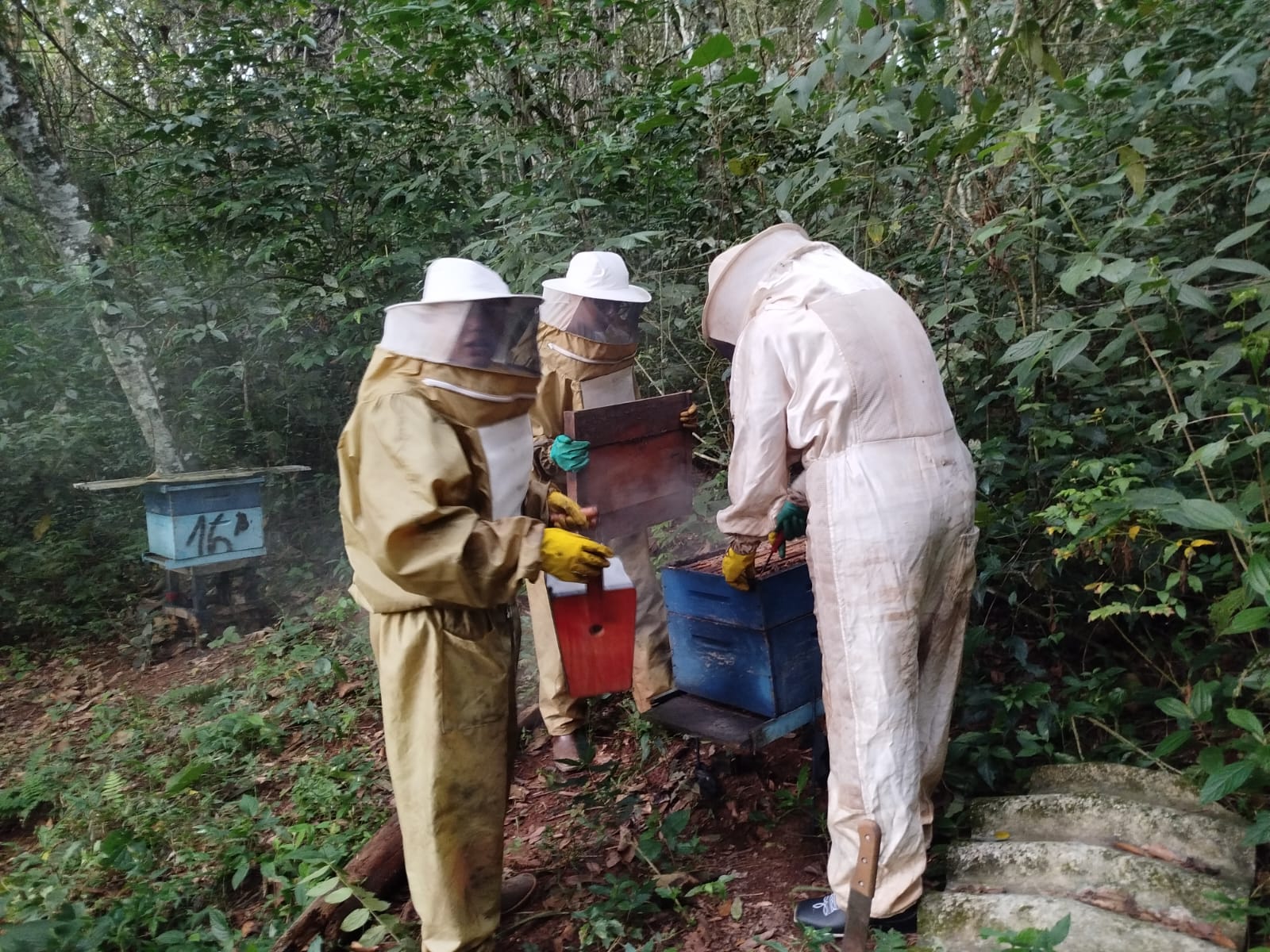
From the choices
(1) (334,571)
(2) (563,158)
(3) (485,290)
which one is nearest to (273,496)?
(1) (334,571)

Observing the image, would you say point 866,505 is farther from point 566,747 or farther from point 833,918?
point 566,747

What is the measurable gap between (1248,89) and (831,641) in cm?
219

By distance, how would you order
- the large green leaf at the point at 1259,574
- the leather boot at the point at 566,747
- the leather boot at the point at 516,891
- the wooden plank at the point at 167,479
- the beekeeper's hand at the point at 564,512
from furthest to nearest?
the wooden plank at the point at 167,479 → the leather boot at the point at 566,747 → the beekeeper's hand at the point at 564,512 → the leather boot at the point at 516,891 → the large green leaf at the point at 1259,574

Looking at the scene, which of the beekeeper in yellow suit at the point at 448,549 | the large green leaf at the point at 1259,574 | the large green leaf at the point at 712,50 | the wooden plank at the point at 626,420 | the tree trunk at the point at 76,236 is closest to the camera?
the large green leaf at the point at 1259,574

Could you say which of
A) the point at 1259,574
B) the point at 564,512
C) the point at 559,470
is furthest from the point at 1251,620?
the point at 559,470

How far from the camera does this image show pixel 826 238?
490 centimetres

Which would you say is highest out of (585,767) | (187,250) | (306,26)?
(306,26)

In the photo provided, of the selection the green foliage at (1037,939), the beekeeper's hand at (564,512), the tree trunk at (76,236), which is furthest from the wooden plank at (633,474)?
the tree trunk at (76,236)

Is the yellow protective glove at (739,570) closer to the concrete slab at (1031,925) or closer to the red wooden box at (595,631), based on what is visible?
the red wooden box at (595,631)

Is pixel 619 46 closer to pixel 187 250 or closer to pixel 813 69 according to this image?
pixel 187 250

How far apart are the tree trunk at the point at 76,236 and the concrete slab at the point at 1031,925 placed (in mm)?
6666

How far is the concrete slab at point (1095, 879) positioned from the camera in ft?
8.49

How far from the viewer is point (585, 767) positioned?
143 inches

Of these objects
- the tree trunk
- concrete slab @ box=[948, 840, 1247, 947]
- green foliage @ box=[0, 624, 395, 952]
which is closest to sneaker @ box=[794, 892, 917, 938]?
concrete slab @ box=[948, 840, 1247, 947]
